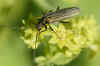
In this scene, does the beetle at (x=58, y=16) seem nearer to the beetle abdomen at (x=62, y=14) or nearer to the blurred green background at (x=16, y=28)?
the beetle abdomen at (x=62, y=14)

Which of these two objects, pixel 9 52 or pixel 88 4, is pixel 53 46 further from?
pixel 88 4

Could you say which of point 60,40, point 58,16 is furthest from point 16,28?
point 60,40

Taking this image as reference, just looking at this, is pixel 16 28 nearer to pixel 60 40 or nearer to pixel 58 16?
pixel 58 16

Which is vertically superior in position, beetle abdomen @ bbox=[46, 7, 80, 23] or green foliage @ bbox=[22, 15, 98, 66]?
beetle abdomen @ bbox=[46, 7, 80, 23]

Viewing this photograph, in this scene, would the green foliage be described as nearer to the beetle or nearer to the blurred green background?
the beetle

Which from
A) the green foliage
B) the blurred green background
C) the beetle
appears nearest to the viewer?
the green foliage

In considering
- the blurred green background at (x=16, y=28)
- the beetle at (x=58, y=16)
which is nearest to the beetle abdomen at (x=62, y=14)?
the beetle at (x=58, y=16)

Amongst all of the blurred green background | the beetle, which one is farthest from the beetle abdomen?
the blurred green background

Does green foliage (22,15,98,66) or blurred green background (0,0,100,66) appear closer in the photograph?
green foliage (22,15,98,66)

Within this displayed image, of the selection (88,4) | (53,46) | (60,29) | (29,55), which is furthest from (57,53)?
(88,4)

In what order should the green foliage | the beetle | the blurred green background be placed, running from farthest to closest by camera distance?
the blurred green background < the beetle < the green foliage

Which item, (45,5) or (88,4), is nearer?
(45,5)
